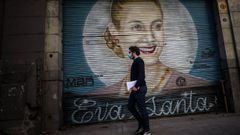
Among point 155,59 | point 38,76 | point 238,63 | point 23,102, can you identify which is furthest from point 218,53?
point 23,102

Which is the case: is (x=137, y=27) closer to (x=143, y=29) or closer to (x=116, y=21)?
(x=143, y=29)

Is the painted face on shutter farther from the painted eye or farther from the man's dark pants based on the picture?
the man's dark pants

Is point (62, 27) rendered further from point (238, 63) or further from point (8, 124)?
point (238, 63)

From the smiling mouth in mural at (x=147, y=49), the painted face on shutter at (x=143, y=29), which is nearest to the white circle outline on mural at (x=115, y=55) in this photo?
the painted face on shutter at (x=143, y=29)

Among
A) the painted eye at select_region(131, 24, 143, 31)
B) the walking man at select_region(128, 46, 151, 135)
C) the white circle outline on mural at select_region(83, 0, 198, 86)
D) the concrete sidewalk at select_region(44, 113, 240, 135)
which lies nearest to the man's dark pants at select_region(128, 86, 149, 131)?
the walking man at select_region(128, 46, 151, 135)

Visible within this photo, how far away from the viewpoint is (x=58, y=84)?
5969mm

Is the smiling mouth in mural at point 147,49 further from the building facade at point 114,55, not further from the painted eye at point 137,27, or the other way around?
the painted eye at point 137,27

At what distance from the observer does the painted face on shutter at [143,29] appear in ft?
23.0

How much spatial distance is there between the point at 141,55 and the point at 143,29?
0.90 meters

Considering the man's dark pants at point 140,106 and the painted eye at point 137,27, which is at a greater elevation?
the painted eye at point 137,27

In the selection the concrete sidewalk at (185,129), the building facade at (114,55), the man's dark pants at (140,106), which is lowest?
the concrete sidewalk at (185,129)

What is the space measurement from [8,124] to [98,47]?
10.7 ft

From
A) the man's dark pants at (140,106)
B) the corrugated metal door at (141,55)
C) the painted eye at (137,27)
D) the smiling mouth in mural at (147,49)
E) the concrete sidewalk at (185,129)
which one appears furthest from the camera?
the painted eye at (137,27)

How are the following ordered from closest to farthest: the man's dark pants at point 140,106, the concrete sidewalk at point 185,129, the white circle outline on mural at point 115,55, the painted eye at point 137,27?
the man's dark pants at point 140,106, the concrete sidewalk at point 185,129, the white circle outline on mural at point 115,55, the painted eye at point 137,27
